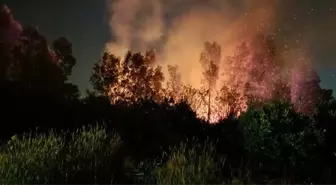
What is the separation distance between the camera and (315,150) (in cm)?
2030

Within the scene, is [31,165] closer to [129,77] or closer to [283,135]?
[283,135]

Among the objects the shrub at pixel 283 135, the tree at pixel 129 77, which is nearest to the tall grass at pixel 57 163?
the shrub at pixel 283 135

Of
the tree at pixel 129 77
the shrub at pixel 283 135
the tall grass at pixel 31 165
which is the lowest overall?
the tall grass at pixel 31 165

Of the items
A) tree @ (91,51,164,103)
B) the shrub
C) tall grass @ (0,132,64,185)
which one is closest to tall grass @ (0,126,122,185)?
tall grass @ (0,132,64,185)

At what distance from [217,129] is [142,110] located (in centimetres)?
488

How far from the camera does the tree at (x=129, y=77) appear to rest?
34.2 metres

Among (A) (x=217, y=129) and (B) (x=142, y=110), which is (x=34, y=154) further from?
(A) (x=217, y=129)

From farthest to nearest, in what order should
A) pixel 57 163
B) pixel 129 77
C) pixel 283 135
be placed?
1. pixel 129 77
2. pixel 283 135
3. pixel 57 163

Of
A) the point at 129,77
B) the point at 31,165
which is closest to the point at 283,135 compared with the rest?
the point at 31,165

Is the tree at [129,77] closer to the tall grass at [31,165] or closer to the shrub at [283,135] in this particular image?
the shrub at [283,135]

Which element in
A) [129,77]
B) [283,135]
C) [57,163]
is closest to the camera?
[57,163]

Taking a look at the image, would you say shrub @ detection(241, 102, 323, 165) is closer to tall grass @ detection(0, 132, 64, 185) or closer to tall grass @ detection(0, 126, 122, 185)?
tall grass @ detection(0, 126, 122, 185)

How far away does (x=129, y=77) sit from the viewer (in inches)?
1385

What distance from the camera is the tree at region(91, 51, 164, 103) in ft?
112
